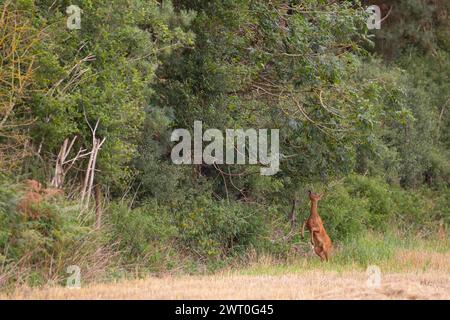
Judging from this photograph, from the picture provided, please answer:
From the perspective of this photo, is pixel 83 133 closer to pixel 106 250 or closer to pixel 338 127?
pixel 106 250

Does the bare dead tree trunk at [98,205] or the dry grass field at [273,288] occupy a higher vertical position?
the bare dead tree trunk at [98,205]

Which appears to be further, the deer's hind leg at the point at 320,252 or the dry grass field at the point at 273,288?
the deer's hind leg at the point at 320,252

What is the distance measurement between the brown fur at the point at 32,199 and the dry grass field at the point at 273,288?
4.44 ft

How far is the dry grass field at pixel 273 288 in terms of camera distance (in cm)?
1202

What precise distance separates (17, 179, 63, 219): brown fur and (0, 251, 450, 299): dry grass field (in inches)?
53.3

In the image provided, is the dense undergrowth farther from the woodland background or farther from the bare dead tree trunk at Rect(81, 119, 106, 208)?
the bare dead tree trunk at Rect(81, 119, 106, 208)

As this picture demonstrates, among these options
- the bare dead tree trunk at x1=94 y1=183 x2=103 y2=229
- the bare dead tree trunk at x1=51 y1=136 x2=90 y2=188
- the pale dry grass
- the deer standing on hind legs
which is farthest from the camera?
the deer standing on hind legs

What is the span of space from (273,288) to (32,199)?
3.85 m

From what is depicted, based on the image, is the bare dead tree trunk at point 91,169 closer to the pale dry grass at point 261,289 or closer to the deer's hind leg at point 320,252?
the pale dry grass at point 261,289

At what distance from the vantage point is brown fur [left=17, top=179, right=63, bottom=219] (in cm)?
1329

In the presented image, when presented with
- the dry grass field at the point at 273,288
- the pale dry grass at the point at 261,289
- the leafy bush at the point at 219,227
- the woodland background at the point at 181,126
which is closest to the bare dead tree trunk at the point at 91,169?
the woodland background at the point at 181,126

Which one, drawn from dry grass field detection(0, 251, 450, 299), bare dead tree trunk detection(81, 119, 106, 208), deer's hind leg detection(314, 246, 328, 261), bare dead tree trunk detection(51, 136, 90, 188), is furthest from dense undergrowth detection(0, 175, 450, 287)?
dry grass field detection(0, 251, 450, 299)

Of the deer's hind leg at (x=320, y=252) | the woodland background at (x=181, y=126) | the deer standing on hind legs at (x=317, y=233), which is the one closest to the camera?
the woodland background at (x=181, y=126)

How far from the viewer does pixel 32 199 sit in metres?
13.4
